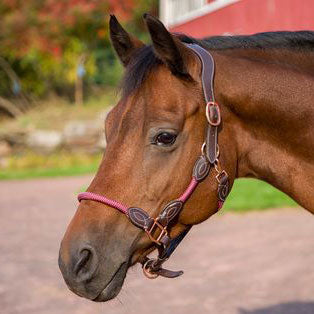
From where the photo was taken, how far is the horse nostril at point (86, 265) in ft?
7.50

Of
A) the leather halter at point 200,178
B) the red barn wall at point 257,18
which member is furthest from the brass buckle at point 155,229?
the red barn wall at point 257,18

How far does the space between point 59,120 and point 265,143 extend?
17.1m

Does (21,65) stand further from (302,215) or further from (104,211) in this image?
(104,211)

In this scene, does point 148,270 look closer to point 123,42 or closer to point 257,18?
point 123,42

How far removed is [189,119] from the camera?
244 cm

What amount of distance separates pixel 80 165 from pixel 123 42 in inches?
554

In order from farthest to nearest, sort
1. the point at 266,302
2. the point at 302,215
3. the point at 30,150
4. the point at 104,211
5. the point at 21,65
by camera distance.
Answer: the point at 21,65, the point at 30,150, the point at 302,215, the point at 266,302, the point at 104,211

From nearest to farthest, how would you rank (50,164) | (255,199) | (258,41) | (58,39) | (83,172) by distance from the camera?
(258,41)
(255,199)
(83,172)
(50,164)
(58,39)

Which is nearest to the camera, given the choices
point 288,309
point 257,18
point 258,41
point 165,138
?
point 165,138

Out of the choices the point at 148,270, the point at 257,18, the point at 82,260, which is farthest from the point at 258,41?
the point at 257,18

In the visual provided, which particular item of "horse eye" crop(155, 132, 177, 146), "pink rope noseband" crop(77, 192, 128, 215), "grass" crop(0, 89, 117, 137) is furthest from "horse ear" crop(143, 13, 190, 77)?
"grass" crop(0, 89, 117, 137)

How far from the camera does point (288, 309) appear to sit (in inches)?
191

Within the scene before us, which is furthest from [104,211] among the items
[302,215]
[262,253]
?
[302,215]

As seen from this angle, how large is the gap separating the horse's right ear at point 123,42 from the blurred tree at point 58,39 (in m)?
17.4
